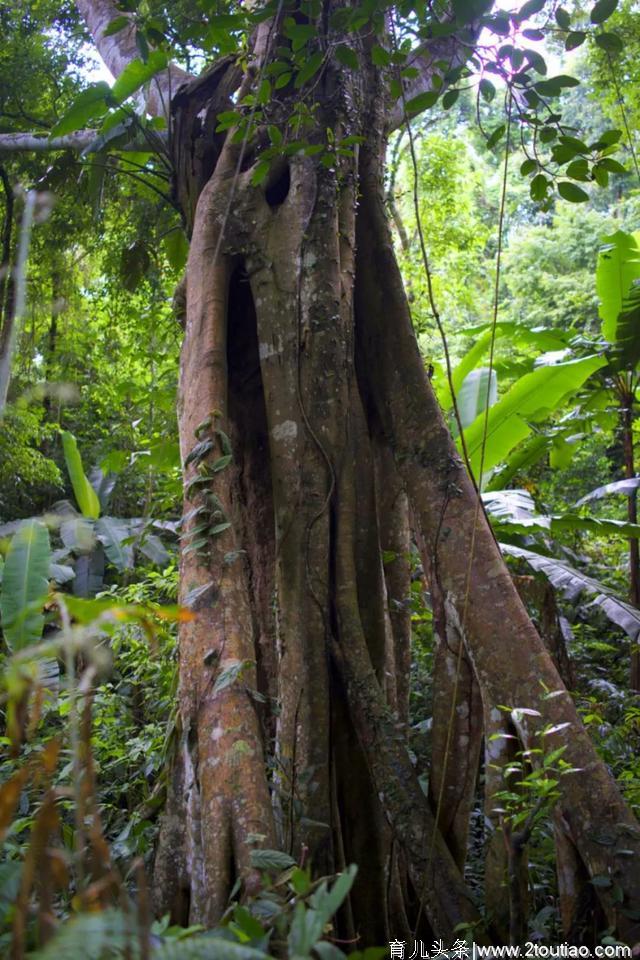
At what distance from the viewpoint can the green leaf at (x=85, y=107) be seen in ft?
11.7

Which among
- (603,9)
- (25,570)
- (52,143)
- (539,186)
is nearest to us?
(603,9)

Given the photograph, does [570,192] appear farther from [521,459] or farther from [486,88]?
[521,459]

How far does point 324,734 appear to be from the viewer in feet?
9.23

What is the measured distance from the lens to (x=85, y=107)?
363cm

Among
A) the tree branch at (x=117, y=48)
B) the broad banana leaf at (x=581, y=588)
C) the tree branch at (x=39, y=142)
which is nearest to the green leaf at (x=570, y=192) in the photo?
the broad banana leaf at (x=581, y=588)

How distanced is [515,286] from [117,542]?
1075 cm

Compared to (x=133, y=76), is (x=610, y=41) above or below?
below

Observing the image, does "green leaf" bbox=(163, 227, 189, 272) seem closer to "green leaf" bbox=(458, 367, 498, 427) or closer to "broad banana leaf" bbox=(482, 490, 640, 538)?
"green leaf" bbox=(458, 367, 498, 427)

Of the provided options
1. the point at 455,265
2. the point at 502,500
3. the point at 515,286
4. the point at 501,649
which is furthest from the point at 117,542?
the point at 515,286

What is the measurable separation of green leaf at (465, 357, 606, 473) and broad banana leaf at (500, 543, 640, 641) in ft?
2.24

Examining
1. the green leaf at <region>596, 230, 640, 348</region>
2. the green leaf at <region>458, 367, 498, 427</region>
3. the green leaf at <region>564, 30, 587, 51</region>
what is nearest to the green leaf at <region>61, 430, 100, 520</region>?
the green leaf at <region>458, 367, 498, 427</region>

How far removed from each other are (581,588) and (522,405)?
1.27 meters

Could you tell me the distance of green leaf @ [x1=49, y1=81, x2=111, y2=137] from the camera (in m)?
3.57

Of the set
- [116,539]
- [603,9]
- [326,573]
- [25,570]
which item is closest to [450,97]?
[603,9]
